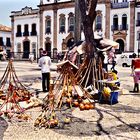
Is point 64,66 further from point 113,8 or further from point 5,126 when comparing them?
point 113,8

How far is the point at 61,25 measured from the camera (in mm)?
51844

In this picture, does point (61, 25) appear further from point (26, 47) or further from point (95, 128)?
point (95, 128)

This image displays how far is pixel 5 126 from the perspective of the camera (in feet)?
27.2

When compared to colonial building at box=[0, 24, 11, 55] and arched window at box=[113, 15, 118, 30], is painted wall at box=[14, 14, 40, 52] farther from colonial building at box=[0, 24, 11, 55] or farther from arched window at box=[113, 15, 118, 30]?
arched window at box=[113, 15, 118, 30]

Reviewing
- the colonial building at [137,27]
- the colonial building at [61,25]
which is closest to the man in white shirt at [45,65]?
the colonial building at [137,27]

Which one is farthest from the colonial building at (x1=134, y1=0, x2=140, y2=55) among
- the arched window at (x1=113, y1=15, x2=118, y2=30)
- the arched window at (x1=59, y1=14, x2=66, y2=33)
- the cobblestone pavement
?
the cobblestone pavement

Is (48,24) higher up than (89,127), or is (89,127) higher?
(48,24)

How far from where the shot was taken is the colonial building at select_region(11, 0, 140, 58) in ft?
148

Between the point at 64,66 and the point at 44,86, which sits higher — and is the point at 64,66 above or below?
above

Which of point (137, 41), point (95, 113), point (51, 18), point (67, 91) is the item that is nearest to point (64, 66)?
point (67, 91)

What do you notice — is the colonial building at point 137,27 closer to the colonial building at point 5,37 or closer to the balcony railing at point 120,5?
the balcony railing at point 120,5

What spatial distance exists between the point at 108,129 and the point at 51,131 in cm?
125

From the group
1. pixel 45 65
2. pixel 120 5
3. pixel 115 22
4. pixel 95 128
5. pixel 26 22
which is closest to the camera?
pixel 95 128

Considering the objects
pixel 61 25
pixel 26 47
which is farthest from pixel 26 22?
pixel 61 25
